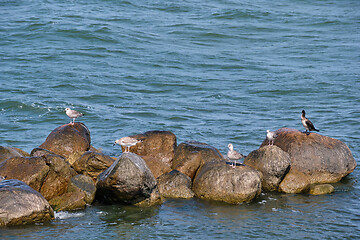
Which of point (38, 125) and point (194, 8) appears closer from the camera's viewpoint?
point (38, 125)

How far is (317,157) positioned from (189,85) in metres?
14.1

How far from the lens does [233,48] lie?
1465 inches

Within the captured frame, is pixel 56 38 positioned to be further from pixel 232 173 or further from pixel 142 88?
pixel 232 173

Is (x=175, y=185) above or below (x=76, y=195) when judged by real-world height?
below

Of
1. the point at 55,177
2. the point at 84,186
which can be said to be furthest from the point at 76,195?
the point at 55,177

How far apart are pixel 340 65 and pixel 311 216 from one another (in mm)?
22650

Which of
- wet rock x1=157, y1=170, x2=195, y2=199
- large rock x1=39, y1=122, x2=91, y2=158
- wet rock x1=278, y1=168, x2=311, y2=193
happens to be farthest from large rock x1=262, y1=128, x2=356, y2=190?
large rock x1=39, y1=122, x2=91, y2=158

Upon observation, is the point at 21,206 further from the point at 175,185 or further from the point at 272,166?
the point at 272,166

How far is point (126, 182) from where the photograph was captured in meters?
12.5

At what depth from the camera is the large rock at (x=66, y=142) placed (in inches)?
616

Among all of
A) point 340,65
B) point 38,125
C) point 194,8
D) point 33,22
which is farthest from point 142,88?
point 194,8

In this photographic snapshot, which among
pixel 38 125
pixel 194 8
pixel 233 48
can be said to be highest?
pixel 194 8

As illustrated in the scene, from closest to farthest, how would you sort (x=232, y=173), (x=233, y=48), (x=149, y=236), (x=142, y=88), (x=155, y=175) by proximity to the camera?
(x=149, y=236) → (x=232, y=173) → (x=155, y=175) → (x=142, y=88) → (x=233, y=48)

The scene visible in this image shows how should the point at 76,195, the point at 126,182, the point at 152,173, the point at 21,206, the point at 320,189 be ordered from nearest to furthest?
1. the point at 21,206
2. the point at 126,182
3. the point at 76,195
4. the point at 152,173
5. the point at 320,189
